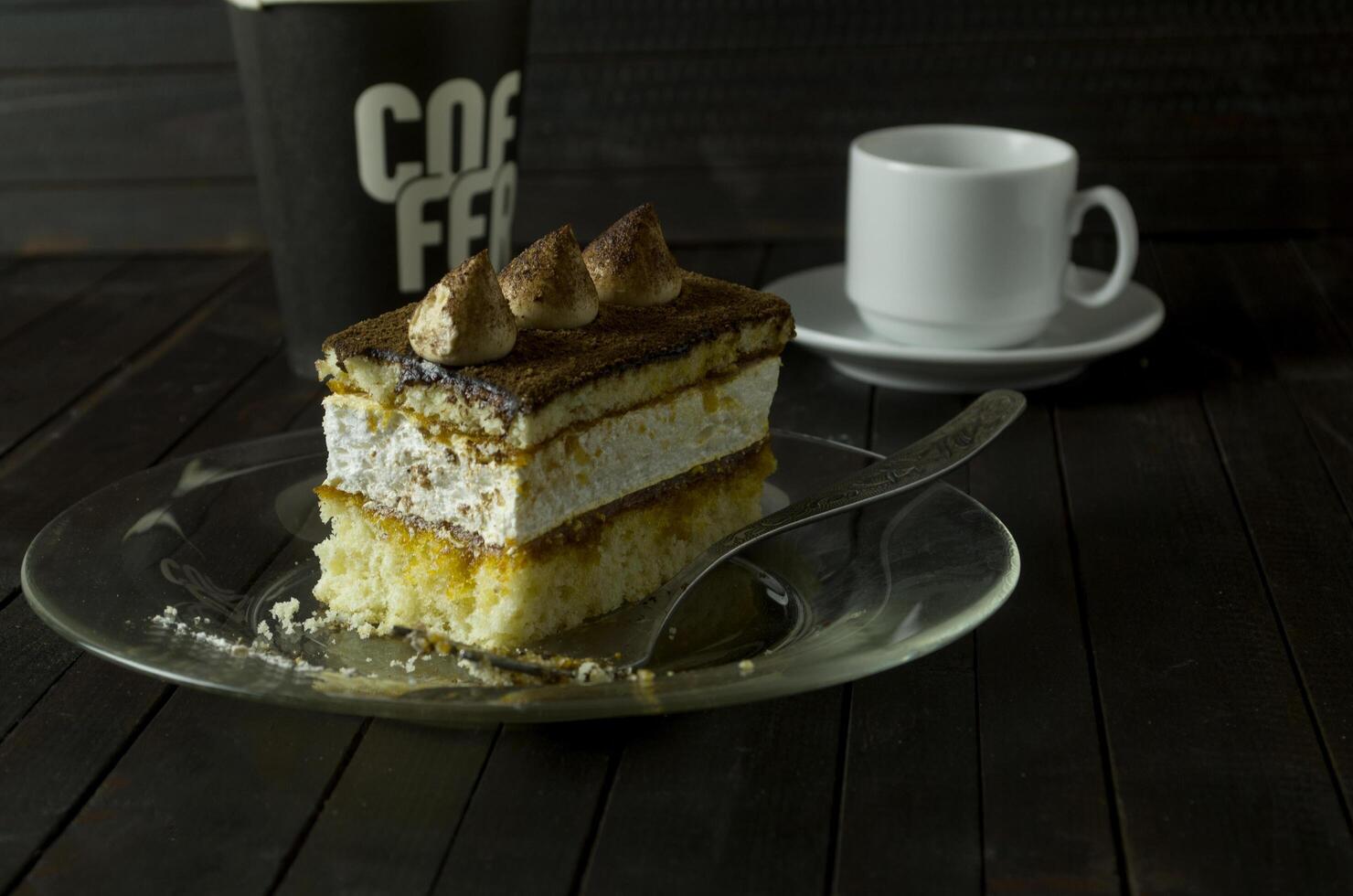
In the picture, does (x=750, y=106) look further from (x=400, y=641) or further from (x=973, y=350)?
(x=400, y=641)

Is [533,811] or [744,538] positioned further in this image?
[744,538]

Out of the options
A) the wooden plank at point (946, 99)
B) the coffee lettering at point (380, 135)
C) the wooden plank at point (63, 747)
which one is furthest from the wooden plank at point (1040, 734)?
the wooden plank at point (946, 99)

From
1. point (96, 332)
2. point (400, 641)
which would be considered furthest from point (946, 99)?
point (400, 641)

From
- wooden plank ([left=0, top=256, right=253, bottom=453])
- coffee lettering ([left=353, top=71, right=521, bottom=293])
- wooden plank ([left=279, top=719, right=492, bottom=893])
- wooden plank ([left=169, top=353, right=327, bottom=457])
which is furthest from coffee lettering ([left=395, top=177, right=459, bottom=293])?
wooden plank ([left=279, top=719, right=492, bottom=893])

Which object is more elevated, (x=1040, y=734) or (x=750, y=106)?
(x=1040, y=734)

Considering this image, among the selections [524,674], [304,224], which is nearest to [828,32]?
[304,224]

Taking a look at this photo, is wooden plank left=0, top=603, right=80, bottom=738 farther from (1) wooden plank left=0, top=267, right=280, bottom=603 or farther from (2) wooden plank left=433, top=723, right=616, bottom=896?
(2) wooden plank left=433, top=723, right=616, bottom=896

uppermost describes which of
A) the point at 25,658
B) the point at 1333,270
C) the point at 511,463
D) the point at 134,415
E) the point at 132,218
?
the point at 511,463
